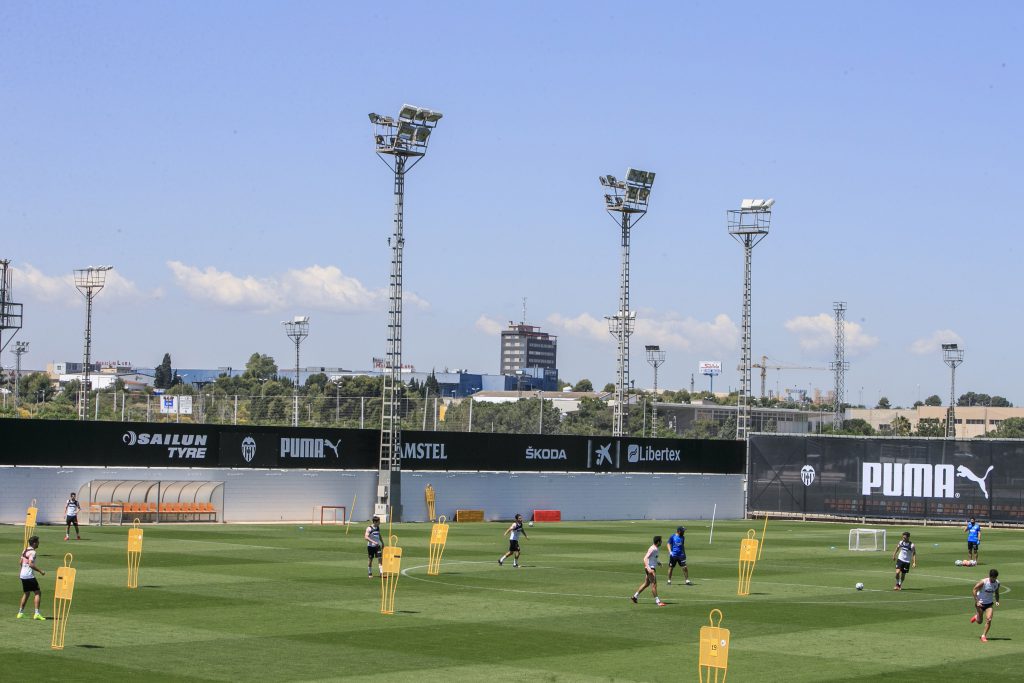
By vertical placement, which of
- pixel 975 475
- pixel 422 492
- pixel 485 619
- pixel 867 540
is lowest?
pixel 867 540

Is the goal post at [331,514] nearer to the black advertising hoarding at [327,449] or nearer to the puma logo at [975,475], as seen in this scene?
the black advertising hoarding at [327,449]

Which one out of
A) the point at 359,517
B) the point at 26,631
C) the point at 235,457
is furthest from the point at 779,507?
the point at 26,631

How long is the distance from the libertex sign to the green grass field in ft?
92.7

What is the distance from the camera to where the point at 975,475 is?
78.4 m

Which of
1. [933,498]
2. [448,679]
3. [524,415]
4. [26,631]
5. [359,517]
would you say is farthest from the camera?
[524,415]

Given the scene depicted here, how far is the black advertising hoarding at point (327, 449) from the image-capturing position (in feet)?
201

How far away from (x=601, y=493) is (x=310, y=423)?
16.9 metres

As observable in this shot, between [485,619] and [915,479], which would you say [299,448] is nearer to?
[915,479]

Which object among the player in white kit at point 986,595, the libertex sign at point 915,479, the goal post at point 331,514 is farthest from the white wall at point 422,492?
the player in white kit at point 986,595

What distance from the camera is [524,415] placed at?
13675 centimetres

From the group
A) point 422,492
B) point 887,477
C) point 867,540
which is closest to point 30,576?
point 867,540

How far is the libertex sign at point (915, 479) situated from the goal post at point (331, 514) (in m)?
30.6

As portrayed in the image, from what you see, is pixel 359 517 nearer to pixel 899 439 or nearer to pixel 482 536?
pixel 482 536

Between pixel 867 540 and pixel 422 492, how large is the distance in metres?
23.7
